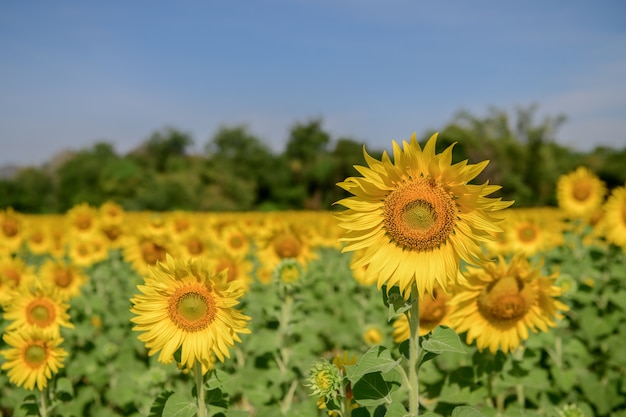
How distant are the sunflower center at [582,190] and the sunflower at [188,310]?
22.3 feet

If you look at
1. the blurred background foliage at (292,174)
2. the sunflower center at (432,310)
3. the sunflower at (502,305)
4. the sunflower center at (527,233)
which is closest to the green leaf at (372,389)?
the sunflower at (502,305)

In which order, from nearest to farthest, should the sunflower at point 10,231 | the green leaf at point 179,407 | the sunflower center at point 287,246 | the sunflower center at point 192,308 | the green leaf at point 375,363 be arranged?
the green leaf at point 375,363
the green leaf at point 179,407
the sunflower center at point 192,308
the sunflower center at point 287,246
the sunflower at point 10,231

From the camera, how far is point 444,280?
7.36 feet

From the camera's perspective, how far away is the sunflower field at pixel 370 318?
2297 mm

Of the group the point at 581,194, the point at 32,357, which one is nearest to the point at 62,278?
the point at 32,357

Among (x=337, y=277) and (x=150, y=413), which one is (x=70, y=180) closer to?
(x=337, y=277)

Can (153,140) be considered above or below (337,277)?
above

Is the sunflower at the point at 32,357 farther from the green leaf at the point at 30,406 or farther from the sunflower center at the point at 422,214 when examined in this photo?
the sunflower center at the point at 422,214

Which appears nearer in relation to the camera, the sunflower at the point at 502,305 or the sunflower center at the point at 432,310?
the sunflower at the point at 502,305

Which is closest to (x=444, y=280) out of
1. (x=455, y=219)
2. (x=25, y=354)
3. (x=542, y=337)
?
(x=455, y=219)

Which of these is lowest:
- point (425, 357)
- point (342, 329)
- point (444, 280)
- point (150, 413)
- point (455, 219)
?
point (342, 329)

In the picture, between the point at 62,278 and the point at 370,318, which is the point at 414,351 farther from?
the point at 62,278

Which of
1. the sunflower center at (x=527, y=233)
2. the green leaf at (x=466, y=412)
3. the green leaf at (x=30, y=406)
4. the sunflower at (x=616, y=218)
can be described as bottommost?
the green leaf at (x=30, y=406)

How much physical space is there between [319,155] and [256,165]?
7.89m
